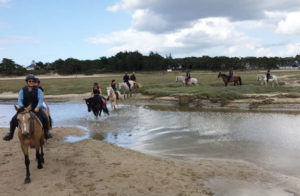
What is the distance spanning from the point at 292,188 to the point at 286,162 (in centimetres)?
182

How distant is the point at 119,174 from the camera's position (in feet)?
20.1

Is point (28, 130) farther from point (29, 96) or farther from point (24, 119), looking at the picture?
point (29, 96)

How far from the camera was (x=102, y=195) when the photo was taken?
5.12 meters

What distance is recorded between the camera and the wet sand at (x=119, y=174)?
17.6 feet

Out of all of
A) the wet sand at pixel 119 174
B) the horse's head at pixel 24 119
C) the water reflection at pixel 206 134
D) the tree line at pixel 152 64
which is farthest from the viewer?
the tree line at pixel 152 64

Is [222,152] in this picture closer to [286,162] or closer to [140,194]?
[286,162]

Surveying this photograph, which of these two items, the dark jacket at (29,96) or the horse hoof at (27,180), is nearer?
the horse hoof at (27,180)

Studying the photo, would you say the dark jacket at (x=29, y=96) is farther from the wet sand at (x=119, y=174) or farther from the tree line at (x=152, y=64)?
the tree line at (x=152, y=64)

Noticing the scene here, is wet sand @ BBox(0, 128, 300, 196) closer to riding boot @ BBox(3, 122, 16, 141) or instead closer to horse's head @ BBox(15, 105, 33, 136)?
riding boot @ BBox(3, 122, 16, 141)

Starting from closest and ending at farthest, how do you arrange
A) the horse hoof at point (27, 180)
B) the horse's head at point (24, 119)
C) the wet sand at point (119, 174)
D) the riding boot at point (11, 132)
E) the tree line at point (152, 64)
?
1. the wet sand at point (119, 174)
2. the horse's head at point (24, 119)
3. the horse hoof at point (27, 180)
4. the riding boot at point (11, 132)
5. the tree line at point (152, 64)

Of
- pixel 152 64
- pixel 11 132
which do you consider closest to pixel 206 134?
pixel 11 132

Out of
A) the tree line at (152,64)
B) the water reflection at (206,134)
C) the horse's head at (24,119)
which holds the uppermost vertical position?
the tree line at (152,64)

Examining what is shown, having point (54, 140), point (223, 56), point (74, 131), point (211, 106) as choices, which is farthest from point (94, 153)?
point (223, 56)

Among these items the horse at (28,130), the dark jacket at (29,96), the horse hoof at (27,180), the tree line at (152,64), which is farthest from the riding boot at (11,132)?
the tree line at (152,64)
